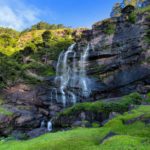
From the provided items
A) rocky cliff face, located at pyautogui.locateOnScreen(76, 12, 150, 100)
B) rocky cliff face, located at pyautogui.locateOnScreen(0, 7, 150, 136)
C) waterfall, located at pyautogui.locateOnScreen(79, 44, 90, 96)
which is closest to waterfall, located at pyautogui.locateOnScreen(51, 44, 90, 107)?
waterfall, located at pyautogui.locateOnScreen(79, 44, 90, 96)

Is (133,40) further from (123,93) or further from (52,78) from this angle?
(52,78)

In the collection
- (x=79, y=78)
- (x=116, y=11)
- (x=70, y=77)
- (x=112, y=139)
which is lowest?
(x=112, y=139)

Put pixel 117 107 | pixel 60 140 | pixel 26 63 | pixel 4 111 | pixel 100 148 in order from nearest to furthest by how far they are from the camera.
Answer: pixel 100 148
pixel 60 140
pixel 117 107
pixel 4 111
pixel 26 63

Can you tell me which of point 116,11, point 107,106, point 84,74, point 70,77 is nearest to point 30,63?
point 70,77

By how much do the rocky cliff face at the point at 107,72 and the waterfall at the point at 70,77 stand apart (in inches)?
37.7

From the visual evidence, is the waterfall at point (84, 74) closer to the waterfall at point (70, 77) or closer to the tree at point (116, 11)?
the waterfall at point (70, 77)

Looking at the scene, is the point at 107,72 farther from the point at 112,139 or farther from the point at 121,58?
the point at 112,139

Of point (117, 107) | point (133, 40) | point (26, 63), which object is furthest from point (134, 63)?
point (26, 63)

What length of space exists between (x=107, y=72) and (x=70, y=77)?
334 inches

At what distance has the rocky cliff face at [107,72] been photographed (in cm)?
4938

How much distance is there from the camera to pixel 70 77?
58844 mm

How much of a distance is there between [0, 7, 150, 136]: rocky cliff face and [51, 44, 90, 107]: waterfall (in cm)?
96

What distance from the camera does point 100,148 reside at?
14.9 metres

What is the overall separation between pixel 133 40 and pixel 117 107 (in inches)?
827
